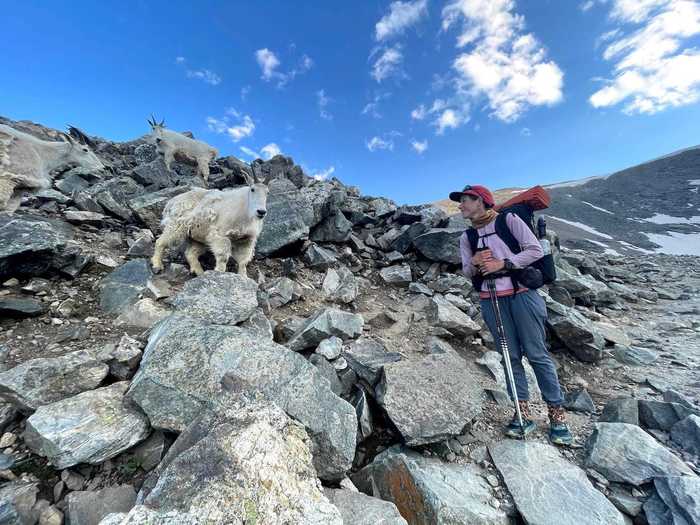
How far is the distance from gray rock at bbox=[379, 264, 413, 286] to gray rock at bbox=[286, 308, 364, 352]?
3651mm

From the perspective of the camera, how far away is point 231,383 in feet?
10.5

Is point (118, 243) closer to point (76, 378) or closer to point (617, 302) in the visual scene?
point (76, 378)

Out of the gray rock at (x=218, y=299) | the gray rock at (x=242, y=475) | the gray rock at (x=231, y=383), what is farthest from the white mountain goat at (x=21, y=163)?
the gray rock at (x=242, y=475)

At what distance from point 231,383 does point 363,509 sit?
180 cm

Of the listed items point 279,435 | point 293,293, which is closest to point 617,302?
point 293,293

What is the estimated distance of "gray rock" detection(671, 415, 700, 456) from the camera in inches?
151

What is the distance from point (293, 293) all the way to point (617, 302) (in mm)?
12558

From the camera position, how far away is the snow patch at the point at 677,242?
40.0m

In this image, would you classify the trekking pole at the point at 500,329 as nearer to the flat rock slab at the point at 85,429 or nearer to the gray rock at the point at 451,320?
the gray rock at the point at 451,320

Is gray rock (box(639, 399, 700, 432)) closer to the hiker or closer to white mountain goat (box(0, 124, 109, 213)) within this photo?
the hiker

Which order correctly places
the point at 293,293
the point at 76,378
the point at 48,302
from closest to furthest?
1. the point at 76,378
2. the point at 48,302
3. the point at 293,293

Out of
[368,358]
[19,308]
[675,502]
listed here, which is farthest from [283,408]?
[19,308]

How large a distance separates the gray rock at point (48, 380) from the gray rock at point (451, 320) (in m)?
6.53

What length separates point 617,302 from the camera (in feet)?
36.9
